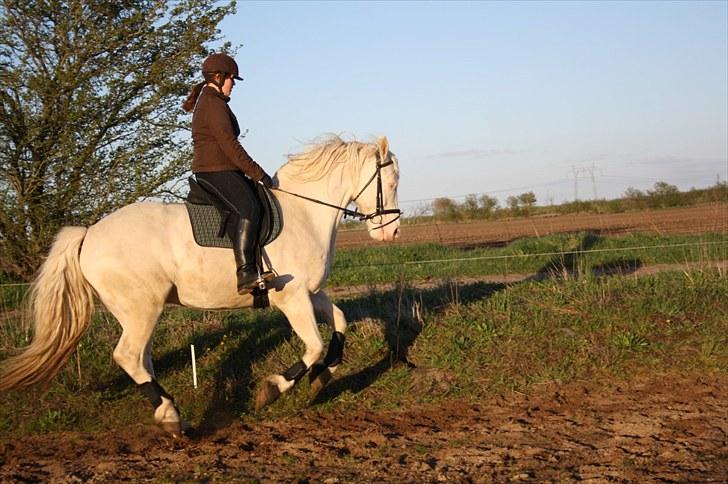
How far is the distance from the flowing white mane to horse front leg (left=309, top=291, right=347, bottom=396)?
3.74ft

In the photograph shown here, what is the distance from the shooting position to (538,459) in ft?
16.8

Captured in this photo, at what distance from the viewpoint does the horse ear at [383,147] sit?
7004 mm

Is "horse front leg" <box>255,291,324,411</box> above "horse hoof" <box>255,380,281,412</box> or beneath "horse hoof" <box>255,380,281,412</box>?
above

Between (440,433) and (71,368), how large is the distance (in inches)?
164

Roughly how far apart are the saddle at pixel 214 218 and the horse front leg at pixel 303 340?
589 mm

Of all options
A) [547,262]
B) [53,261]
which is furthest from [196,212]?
[547,262]

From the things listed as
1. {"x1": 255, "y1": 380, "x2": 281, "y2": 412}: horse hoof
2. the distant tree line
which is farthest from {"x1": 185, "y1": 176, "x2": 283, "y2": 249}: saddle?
the distant tree line

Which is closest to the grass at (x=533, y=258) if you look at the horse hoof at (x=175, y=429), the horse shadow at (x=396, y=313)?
the horse shadow at (x=396, y=313)

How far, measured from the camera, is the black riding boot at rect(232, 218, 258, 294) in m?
6.19

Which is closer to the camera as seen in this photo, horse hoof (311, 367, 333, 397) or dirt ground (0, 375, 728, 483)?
dirt ground (0, 375, 728, 483)

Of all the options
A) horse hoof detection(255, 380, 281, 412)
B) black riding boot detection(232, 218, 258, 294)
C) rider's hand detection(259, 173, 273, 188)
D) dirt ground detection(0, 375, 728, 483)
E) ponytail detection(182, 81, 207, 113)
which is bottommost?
dirt ground detection(0, 375, 728, 483)

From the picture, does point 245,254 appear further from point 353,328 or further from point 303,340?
point 353,328

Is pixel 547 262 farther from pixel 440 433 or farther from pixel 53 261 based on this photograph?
pixel 53 261

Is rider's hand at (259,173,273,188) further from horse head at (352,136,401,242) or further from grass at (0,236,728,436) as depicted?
grass at (0,236,728,436)
